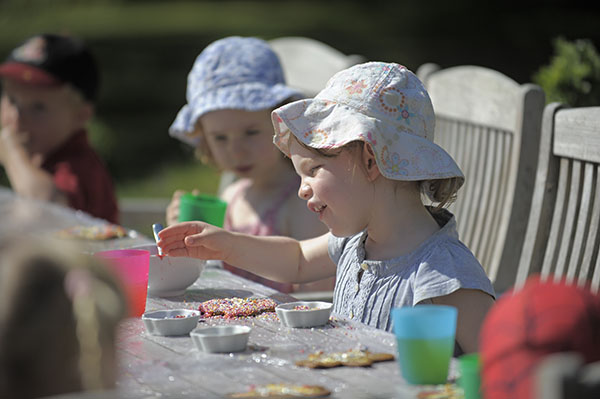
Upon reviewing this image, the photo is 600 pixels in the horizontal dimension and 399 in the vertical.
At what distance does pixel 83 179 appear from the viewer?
4.11 meters

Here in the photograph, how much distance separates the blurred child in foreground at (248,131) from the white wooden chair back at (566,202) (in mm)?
915

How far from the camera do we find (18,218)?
3.26 metres

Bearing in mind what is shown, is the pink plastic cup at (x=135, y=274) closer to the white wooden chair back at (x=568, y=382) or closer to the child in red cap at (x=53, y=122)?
the white wooden chair back at (x=568, y=382)

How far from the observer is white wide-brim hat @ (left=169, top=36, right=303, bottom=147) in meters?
3.43

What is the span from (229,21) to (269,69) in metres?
12.4

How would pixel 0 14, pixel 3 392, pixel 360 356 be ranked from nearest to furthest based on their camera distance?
pixel 3 392 → pixel 360 356 → pixel 0 14

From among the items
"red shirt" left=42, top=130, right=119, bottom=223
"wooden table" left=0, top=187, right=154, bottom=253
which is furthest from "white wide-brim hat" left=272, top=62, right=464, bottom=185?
"red shirt" left=42, top=130, right=119, bottom=223

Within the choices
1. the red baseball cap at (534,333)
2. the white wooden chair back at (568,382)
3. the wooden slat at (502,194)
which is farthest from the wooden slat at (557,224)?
the white wooden chair back at (568,382)

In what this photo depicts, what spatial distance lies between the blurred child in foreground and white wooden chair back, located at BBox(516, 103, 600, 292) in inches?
36.0

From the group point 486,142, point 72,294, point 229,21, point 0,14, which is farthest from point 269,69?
point 0,14

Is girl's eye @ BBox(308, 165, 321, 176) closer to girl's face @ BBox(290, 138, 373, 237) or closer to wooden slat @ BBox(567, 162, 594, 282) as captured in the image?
girl's face @ BBox(290, 138, 373, 237)

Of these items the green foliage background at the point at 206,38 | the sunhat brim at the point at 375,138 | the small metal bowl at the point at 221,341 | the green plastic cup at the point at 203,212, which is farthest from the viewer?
the green foliage background at the point at 206,38

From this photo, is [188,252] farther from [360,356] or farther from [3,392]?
[3,392]

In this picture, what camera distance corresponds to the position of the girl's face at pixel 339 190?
6.94 feet
